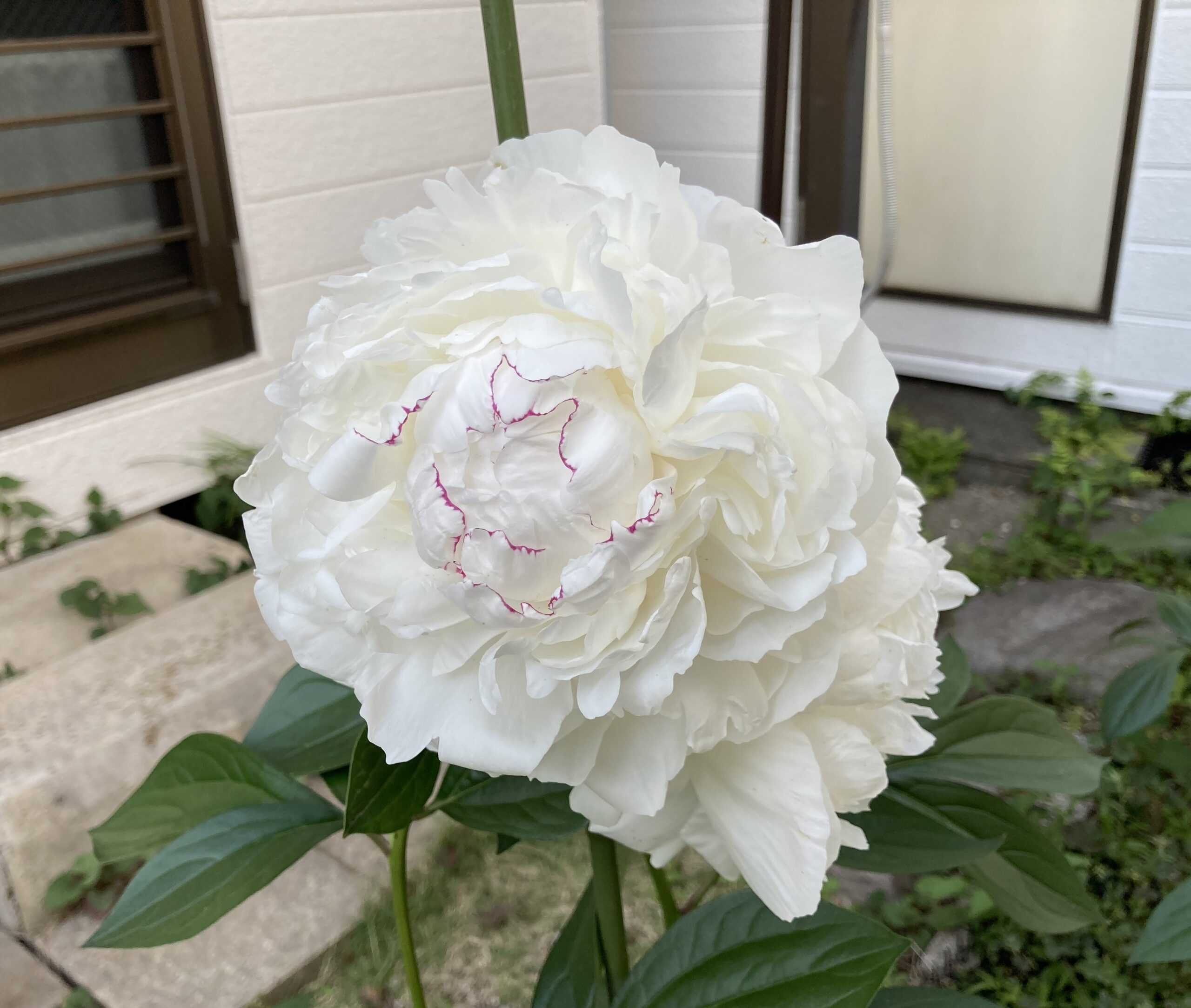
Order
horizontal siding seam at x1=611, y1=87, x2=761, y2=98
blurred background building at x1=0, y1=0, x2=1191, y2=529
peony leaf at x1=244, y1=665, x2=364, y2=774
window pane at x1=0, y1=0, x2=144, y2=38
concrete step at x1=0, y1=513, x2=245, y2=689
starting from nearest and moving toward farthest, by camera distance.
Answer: peony leaf at x1=244, y1=665, x2=364, y2=774 → concrete step at x1=0, y1=513, x2=245, y2=689 → window pane at x1=0, y1=0, x2=144, y2=38 → blurred background building at x1=0, y1=0, x2=1191, y2=529 → horizontal siding seam at x1=611, y1=87, x2=761, y2=98

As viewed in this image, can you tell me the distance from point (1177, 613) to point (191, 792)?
0.87 metres

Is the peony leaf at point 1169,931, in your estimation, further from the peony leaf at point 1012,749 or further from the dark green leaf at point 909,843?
the dark green leaf at point 909,843

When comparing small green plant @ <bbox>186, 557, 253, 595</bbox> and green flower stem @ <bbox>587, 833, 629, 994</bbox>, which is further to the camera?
small green plant @ <bbox>186, 557, 253, 595</bbox>

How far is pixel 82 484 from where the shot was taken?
2369mm

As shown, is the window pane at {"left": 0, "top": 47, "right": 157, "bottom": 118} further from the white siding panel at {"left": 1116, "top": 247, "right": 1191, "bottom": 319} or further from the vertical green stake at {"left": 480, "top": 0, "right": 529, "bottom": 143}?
the white siding panel at {"left": 1116, "top": 247, "right": 1191, "bottom": 319}

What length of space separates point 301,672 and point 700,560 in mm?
333

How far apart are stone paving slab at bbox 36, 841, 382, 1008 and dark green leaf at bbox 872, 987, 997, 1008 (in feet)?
3.73

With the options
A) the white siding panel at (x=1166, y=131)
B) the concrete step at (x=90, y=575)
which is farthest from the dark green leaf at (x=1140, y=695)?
the white siding panel at (x=1166, y=131)

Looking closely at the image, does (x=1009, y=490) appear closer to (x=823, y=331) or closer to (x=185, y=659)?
(x=185, y=659)

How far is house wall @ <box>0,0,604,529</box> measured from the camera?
93.9 inches

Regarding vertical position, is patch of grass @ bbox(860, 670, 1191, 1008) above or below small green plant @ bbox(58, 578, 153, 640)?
below

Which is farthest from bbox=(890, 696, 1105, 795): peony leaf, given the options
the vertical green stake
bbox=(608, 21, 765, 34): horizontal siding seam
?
bbox=(608, 21, 765, 34): horizontal siding seam

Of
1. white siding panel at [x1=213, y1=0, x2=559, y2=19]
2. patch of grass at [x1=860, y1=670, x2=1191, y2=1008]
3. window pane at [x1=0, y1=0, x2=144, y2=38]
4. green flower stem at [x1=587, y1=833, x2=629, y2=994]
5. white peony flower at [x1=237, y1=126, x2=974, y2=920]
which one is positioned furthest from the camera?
white siding panel at [x1=213, y1=0, x2=559, y2=19]

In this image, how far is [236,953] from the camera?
1.55 m
